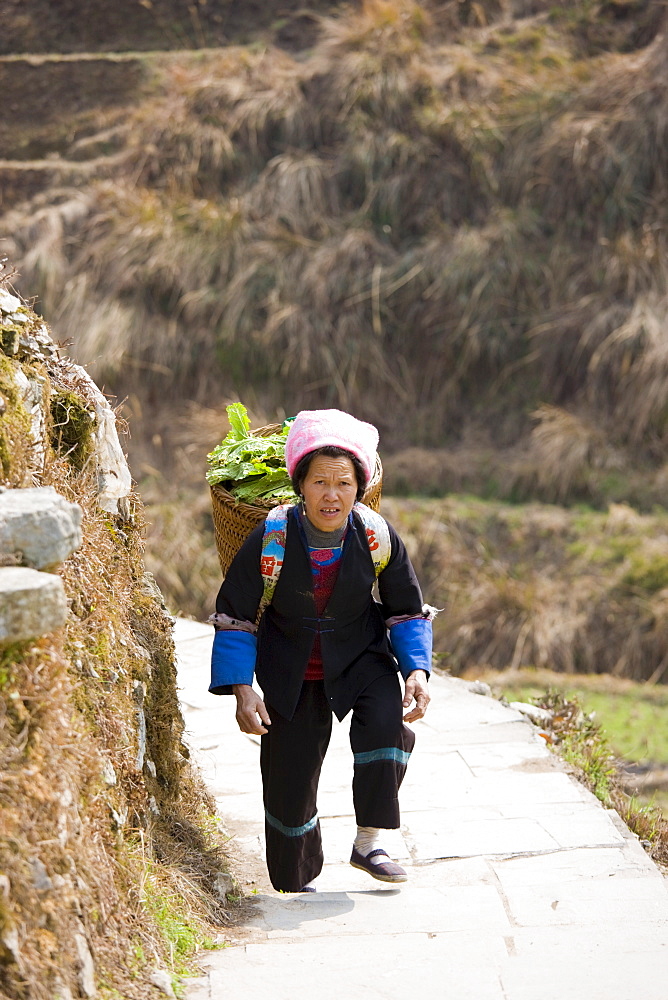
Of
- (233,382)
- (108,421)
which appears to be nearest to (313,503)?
(108,421)

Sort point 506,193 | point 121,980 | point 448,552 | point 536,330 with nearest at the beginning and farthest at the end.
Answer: point 121,980 → point 448,552 → point 536,330 → point 506,193

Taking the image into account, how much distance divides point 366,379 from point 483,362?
106cm

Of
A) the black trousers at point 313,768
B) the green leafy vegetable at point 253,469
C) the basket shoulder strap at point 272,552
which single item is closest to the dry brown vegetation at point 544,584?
the green leafy vegetable at point 253,469

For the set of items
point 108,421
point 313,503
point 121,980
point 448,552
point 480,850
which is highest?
point 108,421

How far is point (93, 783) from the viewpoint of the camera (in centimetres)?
219

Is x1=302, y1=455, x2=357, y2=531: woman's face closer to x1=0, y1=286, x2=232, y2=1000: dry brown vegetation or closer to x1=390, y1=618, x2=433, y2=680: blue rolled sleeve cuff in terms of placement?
x1=390, y1=618, x2=433, y2=680: blue rolled sleeve cuff

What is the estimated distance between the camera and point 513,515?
28.5ft

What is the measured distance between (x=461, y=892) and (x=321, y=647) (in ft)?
2.27

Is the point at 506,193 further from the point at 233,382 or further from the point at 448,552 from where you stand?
the point at 448,552

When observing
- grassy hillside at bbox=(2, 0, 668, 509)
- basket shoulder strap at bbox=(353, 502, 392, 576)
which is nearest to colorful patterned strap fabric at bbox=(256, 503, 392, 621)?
A: basket shoulder strap at bbox=(353, 502, 392, 576)

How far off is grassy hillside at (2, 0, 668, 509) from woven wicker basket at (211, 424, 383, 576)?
5.94 metres

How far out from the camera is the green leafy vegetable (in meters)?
3.16

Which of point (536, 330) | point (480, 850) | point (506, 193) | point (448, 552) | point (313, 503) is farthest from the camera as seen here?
point (506, 193)

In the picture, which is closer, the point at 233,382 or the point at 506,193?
the point at 233,382
